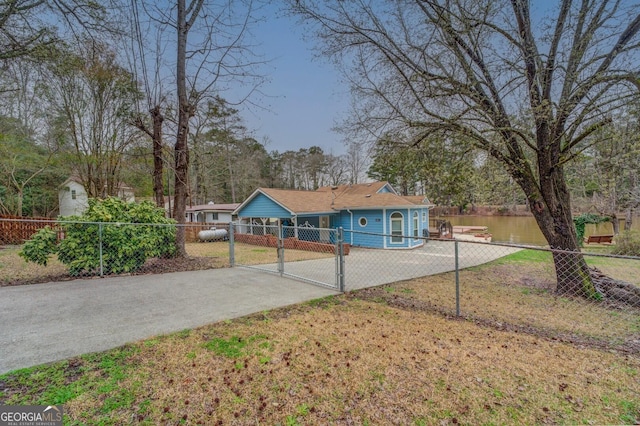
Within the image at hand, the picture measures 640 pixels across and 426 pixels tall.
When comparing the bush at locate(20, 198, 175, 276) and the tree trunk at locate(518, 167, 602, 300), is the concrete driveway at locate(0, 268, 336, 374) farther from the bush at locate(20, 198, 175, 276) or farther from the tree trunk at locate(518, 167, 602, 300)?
the tree trunk at locate(518, 167, 602, 300)

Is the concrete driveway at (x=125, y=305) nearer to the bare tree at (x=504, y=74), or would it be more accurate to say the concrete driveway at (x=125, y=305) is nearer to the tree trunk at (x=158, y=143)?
the bare tree at (x=504, y=74)

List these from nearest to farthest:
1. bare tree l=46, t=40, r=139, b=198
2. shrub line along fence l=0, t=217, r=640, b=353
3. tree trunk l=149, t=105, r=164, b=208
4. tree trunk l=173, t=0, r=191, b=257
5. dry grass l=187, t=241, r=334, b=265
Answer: shrub line along fence l=0, t=217, r=640, b=353 → tree trunk l=173, t=0, r=191, b=257 → tree trunk l=149, t=105, r=164, b=208 → dry grass l=187, t=241, r=334, b=265 → bare tree l=46, t=40, r=139, b=198

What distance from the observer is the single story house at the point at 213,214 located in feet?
67.7

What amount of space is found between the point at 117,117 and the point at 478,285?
15.0m

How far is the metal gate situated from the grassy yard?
223cm

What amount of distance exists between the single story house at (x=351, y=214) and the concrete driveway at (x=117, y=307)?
7.87 metres

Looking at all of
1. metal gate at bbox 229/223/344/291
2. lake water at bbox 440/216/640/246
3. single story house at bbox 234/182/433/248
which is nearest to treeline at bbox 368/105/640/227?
metal gate at bbox 229/223/344/291

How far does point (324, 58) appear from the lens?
6406 millimetres

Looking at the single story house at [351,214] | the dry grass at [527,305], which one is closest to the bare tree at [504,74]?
the dry grass at [527,305]

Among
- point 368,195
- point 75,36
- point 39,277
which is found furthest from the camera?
point 368,195

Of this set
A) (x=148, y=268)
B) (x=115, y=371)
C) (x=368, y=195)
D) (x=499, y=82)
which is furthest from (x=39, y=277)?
(x=368, y=195)

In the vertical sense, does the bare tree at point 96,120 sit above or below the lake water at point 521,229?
above

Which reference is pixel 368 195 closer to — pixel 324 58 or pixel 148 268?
pixel 324 58

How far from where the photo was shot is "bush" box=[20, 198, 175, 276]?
229 inches
